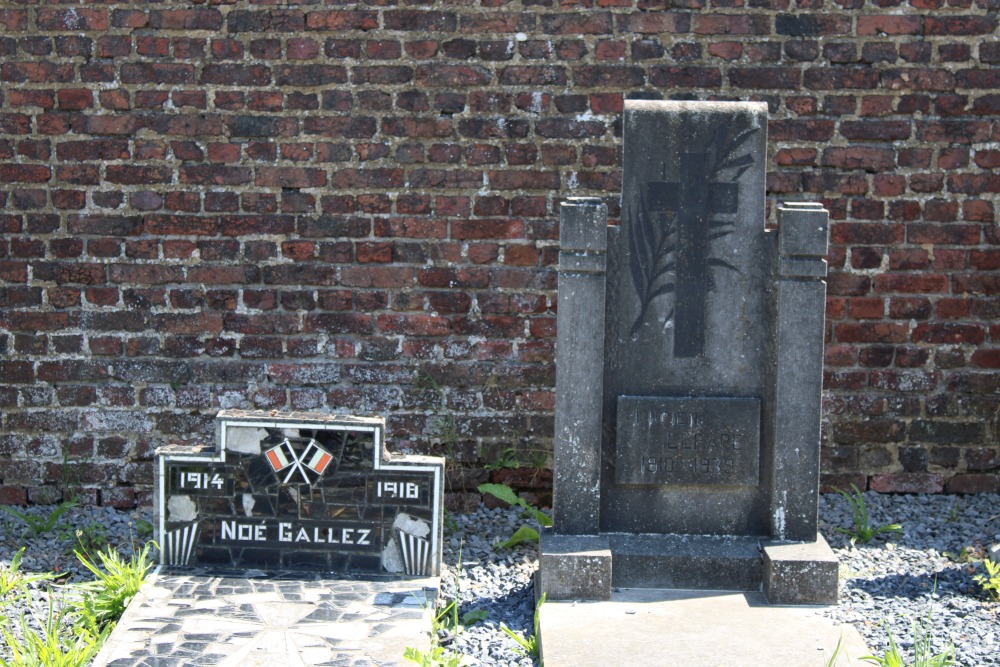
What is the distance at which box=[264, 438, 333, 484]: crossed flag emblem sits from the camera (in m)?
3.92

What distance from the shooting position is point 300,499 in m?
3.94

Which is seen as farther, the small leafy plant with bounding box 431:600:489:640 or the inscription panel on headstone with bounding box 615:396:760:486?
the inscription panel on headstone with bounding box 615:396:760:486

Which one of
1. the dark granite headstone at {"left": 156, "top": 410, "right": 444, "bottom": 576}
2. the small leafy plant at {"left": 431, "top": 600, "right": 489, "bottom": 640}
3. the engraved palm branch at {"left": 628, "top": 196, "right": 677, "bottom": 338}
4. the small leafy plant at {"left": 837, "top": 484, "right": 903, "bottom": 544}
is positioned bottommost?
the small leafy plant at {"left": 431, "top": 600, "right": 489, "bottom": 640}

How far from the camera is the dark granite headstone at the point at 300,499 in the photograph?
392cm

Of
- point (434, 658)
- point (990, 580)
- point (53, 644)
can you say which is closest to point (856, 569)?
point (990, 580)

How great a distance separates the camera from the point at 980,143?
15.6 ft

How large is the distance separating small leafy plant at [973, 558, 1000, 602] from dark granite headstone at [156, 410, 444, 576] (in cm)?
194

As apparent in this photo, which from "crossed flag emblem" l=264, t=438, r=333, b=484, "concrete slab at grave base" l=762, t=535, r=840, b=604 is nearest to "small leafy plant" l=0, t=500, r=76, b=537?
"crossed flag emblem" l=264, t=438, r=333, b=484

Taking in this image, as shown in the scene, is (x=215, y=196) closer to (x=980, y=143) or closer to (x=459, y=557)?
(x=459, y=557)

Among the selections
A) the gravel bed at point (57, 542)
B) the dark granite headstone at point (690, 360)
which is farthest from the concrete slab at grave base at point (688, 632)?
the gravel bed at point (57, 542)

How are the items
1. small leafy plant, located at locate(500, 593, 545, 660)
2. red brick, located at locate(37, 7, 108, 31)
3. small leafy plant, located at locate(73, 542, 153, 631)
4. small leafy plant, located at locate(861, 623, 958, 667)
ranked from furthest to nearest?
red brick, located at locate(37, 7, 108, 31) < small leafy plant, located at locate(73, 542, 153, 631) < small leafy plant, located at locate(500, 593, 545, 660) < small leafy plant, located at locate(861, 623, 958, 667)

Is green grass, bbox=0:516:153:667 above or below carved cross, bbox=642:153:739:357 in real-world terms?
below

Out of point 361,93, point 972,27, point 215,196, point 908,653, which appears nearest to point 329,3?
point 361,93

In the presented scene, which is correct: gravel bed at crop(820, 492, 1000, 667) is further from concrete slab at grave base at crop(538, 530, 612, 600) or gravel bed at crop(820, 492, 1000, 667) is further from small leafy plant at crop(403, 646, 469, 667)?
small leafy plant at crop(403, 646, 469, 667)
